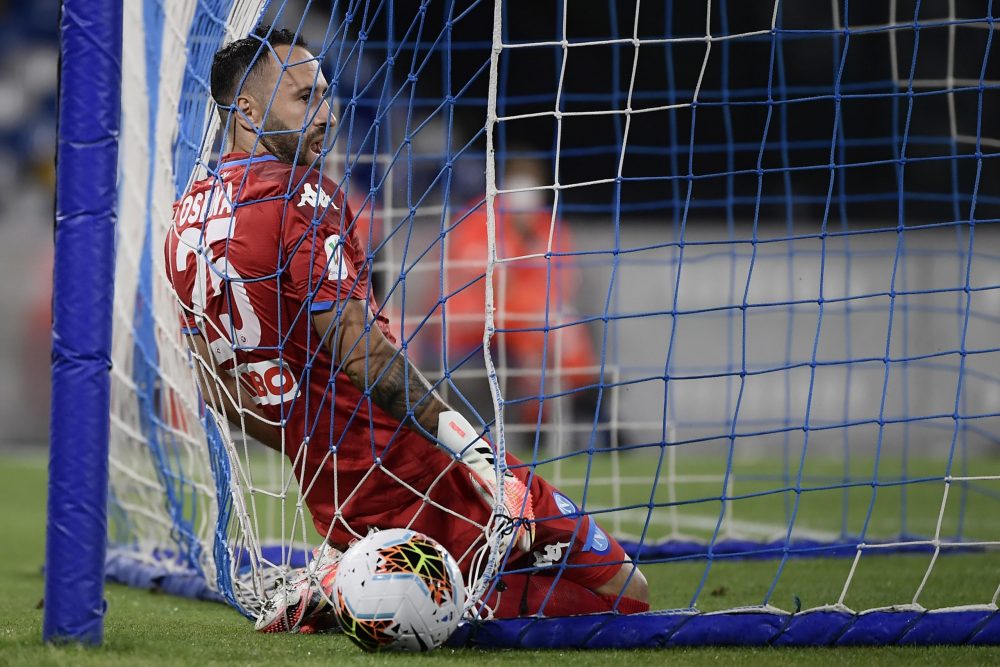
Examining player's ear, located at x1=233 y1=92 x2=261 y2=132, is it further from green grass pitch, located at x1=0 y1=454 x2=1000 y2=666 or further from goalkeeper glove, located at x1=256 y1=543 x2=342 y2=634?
green grass pitch, located at x1=0 y1=454 x2=1000 y2=666

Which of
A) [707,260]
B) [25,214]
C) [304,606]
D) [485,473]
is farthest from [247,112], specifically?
[25,214]

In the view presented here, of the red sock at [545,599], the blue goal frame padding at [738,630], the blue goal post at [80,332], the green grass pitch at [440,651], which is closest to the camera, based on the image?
the blue goal post at [80,332]

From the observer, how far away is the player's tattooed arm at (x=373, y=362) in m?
3.10

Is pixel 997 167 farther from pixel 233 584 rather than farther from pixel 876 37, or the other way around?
pixel 233 584

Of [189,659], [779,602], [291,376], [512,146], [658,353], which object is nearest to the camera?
[189,659]

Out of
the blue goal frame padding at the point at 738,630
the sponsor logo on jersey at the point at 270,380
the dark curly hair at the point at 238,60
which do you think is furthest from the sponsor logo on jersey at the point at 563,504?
the dark curly hair at the point at 238,60

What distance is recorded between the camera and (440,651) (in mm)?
2965

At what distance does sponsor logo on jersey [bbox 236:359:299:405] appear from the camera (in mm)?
3311

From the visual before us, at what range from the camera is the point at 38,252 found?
1023 cm

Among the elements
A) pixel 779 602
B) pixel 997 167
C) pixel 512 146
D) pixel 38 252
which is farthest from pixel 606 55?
pixel 779 602

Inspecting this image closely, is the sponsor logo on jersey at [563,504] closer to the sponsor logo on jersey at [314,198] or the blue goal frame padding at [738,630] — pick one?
the blue goal frame padding at [738,630]

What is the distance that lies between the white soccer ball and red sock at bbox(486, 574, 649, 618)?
12.4 inches

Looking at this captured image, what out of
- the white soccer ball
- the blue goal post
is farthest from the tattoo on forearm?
the blue goal post

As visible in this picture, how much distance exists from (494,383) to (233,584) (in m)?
1.10
